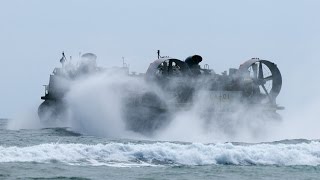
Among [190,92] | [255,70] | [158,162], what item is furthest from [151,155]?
[255,70]

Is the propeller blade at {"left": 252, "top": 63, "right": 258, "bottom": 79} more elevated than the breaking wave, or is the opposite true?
the propeller blade at {"left": 252, "top": 63, "right": 258, "bottom": 79}

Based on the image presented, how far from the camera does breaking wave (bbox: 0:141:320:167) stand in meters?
23.5

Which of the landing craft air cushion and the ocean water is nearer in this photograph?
the ocean water

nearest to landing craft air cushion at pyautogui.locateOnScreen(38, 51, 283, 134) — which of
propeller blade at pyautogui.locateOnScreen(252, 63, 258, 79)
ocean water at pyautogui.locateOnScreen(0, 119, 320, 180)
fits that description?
propeller blade at pyautogui.locateOnScreen(252, 63, 258, 79)

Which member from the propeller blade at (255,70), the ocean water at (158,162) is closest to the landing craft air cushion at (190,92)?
the propeller blade at (255,70)

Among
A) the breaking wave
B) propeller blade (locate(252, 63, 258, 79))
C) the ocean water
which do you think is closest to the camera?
the ocean water

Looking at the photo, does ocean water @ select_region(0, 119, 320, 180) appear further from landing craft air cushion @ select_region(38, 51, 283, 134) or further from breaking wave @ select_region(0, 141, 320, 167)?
landing craft air cushion @ select_region(38, 51, 283, 134)

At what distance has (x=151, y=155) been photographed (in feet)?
81.8

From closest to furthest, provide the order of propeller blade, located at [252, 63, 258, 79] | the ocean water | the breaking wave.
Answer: the ocean water, the breaking wave, propeller blade, located at [252, 63, 258, 79]

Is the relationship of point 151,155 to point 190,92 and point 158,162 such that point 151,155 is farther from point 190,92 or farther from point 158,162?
point 190,92

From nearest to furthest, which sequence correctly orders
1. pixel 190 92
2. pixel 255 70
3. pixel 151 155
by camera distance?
pixel 151 155
pixel 190 92
pixel 255 70

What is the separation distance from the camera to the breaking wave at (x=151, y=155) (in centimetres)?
2347

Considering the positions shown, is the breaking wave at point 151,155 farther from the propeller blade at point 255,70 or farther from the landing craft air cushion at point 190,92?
the propeller blade at point 255,70

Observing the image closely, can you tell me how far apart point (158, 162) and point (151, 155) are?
0.84 metres
